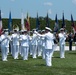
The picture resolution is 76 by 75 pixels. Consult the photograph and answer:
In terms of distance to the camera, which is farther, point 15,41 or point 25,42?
point 15,41

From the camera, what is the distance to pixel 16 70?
16016 millimetres

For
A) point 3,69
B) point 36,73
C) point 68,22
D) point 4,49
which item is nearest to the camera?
point 36,73

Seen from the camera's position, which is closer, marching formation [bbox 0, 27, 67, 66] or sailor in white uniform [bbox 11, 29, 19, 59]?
marching formation [bbox 0, 27, 67, 66]

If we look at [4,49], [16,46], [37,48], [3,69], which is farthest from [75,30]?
[3,69]

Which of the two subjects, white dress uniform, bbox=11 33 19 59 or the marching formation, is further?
white dress uniform, bbox=11 33 19 59

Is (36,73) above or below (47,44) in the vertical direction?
below

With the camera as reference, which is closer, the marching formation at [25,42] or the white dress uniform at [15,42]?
the marching formation at [25,42]

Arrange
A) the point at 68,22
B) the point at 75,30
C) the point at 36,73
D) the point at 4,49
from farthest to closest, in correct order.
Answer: the point at 68,22 < the point at 75,30 < the point at 4,49 < the point at 36,73

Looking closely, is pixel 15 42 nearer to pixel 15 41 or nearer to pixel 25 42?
pixel 15 41

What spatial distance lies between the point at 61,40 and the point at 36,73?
795 centimetres

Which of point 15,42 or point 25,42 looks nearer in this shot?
point 25,42

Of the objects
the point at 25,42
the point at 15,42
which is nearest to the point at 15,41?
the point at 15,42

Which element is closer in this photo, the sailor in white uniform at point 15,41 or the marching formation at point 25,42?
the marching formation at point 25,42

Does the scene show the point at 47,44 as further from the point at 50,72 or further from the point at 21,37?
the point at 21,37
